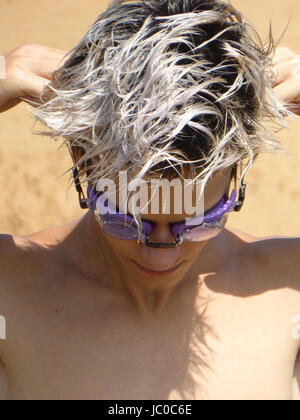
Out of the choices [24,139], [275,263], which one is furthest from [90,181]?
[24,139]

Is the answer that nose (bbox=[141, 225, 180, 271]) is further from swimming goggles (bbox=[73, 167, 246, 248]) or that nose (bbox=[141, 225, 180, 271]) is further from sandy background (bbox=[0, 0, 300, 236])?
sandy background (bbox=[0, 0, 300, 236])

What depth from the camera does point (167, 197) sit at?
50.1 inches

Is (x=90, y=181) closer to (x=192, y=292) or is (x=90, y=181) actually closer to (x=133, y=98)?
(x=133, y=98)

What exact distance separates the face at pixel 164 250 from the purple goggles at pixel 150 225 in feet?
0.04

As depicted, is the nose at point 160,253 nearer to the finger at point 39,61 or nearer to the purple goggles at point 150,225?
the purple goggles at point 150,225

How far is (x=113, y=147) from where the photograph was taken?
3.98 ft

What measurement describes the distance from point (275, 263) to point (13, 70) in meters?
0.89

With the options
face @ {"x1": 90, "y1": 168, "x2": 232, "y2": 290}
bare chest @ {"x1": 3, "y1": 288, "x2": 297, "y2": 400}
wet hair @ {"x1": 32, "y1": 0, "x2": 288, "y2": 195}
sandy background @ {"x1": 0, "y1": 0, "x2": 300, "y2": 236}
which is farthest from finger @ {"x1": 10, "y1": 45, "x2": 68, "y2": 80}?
sandy background @ {"x1": 0, "y1": 0, "x2": 300, "y2": 236}

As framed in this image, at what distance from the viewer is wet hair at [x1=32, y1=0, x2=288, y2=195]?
1.17 metres

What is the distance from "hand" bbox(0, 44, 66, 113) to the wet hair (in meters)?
0.20

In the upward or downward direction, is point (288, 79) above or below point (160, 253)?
above

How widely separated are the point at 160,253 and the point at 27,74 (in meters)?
0.58

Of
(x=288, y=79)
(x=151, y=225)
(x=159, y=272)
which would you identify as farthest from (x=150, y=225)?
(x=288, y=79)

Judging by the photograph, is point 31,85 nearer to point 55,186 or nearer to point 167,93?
point 167,93
